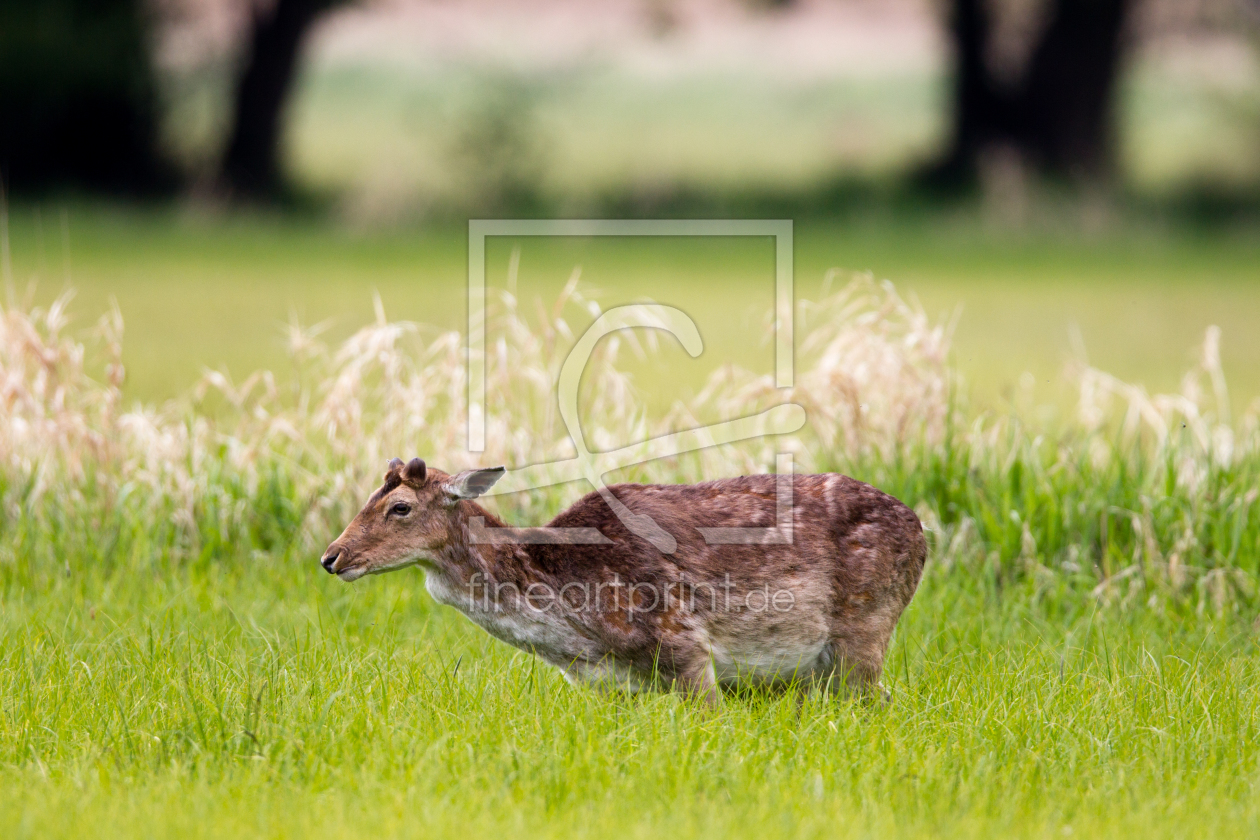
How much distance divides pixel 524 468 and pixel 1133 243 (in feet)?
63.3

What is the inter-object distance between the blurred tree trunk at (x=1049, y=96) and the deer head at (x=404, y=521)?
24.2 metres

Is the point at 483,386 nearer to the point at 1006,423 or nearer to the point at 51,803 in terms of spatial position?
the point at 1006,423

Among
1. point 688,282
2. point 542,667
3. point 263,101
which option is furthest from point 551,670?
point 263,101

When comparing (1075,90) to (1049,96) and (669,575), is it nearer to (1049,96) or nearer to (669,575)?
(1049,96)

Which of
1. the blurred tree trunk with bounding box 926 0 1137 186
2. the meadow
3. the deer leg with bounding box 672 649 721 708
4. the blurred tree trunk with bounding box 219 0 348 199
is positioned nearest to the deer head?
the meadow

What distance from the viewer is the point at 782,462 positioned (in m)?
8.06

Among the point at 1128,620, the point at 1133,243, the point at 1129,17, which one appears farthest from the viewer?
the point at 1129,17

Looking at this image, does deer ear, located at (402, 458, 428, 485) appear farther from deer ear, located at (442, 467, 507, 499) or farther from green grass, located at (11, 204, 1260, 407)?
green grass, located at (11, 204, 1260, 407)

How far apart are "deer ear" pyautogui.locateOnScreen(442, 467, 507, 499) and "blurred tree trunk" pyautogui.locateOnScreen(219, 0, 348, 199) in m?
23.1

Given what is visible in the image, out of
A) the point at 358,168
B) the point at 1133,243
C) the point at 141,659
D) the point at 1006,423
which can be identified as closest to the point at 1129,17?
the point at 1133,243

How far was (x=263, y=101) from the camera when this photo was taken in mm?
27844

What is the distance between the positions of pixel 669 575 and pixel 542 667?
35.1 inches

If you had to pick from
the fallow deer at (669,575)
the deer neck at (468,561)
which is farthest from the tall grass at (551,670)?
the deer neck at (468,561)

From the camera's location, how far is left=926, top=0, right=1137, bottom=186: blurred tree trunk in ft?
92.1
